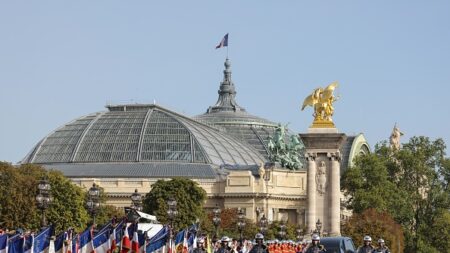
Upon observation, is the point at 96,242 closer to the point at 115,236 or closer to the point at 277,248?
the point at 115,236

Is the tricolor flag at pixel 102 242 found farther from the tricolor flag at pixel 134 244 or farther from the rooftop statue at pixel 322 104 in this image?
the rooftop statue at pixel 322 104

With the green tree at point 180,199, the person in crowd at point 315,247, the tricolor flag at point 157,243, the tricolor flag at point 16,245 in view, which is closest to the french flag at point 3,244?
the tricolor flag at point 16,245

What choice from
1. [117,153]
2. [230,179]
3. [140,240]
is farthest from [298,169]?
[140,240]

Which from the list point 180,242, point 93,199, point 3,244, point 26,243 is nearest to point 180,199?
point 93,199

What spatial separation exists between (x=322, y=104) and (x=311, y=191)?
22.0ft

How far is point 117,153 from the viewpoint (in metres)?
176

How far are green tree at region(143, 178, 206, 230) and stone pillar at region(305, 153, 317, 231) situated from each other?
15.4m

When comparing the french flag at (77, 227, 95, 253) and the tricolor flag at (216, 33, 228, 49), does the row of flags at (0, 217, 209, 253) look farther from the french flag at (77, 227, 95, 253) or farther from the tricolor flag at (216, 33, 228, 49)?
the tricolor flag at (216, 33, 228, 49)

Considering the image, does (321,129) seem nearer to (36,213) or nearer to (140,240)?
(36,213)

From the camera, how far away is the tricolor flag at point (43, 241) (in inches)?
1570

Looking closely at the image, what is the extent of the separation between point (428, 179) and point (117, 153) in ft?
170

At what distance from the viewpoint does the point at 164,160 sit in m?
175

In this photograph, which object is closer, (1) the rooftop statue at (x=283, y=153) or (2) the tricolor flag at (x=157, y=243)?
(2) the tricolor flag at (x=157, y=243)

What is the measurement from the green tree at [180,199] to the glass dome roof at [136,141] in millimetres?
39910
